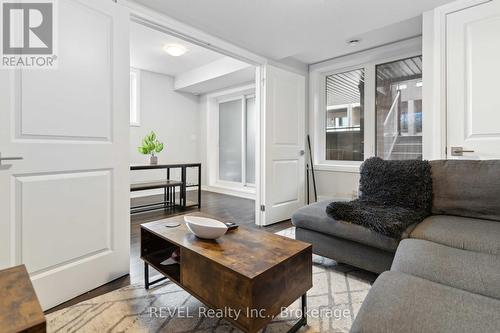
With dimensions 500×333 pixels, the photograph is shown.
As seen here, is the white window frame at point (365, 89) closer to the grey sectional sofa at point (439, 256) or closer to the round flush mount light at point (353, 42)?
the round flush mount light at point (353, 42)

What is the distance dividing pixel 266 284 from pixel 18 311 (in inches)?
32.1

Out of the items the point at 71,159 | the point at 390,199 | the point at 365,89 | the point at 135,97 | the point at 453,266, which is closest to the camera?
the point at 453,266

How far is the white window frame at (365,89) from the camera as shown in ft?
10.3

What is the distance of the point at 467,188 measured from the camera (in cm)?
186

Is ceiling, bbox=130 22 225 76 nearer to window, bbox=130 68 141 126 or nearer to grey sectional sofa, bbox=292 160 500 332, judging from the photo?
window, bbox=130 68 141 126

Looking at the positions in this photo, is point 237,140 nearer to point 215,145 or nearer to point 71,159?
point 215,145

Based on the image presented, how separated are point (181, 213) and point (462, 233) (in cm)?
325

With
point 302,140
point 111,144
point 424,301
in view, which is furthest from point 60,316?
point 302,140

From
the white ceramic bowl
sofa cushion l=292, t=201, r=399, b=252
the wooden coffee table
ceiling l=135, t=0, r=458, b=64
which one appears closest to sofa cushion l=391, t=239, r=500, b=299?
sofa cushion l=292, t=201, r=399, b=252

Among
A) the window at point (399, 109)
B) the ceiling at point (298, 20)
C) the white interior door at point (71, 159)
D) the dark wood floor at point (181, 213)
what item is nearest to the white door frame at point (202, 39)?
the ceiling at point (298, 20)

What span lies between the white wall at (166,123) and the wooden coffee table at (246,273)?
13.0 feet

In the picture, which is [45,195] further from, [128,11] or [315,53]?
[315,53]

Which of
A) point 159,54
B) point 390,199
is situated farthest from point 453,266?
point 159,54

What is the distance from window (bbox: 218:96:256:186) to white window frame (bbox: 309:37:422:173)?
1784 mm
